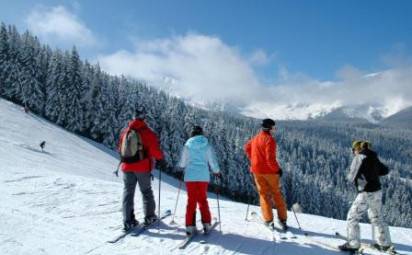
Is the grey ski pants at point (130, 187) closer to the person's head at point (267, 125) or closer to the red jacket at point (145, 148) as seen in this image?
the red jacket at point (145, 148)

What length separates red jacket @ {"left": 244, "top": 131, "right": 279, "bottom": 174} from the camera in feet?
31.0

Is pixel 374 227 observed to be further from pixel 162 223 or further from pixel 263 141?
pixel 162 223

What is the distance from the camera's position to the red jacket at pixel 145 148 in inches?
348

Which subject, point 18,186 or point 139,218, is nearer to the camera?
point 139,218

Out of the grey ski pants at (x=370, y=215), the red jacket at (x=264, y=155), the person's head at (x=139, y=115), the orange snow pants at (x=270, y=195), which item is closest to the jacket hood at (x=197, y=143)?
the person's head at (x=139, y=115)

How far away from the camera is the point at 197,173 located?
886 cm

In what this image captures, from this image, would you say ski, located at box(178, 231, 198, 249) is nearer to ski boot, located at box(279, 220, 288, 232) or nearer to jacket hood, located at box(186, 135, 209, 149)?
jacket hood, located at box(186, 135, 209, 149)

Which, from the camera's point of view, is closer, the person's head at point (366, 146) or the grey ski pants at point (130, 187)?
the person's head at point (366, 146)

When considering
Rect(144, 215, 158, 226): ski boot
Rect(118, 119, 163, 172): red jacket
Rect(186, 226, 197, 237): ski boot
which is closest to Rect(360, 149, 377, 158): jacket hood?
Rect(186, 226, 197, 237): ski boot

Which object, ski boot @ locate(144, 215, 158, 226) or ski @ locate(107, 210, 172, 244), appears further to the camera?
ski boot @ locate(144, 215, 158, 226)

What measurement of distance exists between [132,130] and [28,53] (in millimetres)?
65429

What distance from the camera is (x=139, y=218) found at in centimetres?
1005

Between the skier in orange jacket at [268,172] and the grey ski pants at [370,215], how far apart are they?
1736mm

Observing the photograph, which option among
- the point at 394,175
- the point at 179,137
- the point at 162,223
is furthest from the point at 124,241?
the point at 394,175
